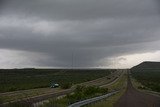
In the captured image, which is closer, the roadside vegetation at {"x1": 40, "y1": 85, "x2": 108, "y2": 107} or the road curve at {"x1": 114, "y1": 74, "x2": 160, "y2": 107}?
the roadside vegetation at {"x1": 40, "y1": 85, "x2": 108, "y2": 107}

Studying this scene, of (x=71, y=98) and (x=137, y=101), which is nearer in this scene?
(x=71, y=98)

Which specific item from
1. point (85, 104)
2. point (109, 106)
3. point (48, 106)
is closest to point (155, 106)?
point (109, 106)

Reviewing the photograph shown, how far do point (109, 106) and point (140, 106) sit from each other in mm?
3126

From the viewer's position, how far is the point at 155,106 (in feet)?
111

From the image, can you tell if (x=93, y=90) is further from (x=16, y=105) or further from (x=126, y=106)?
(x=16, y=105)

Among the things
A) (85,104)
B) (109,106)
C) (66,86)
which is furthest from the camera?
(66,86)

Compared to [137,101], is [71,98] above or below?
above

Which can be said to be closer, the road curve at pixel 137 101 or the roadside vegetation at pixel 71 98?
the roadside vegetation at pixel 71 98

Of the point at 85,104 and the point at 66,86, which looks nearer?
the point at 85,104

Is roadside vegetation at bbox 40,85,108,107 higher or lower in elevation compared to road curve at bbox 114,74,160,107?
higher

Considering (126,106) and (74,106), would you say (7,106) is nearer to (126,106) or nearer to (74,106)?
(74,106)

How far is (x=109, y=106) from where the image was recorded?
1384 inches

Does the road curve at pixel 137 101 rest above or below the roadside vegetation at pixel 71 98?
below

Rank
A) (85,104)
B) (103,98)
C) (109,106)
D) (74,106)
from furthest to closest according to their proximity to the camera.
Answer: (103,98), (109,106), (85,104), (74,106)
